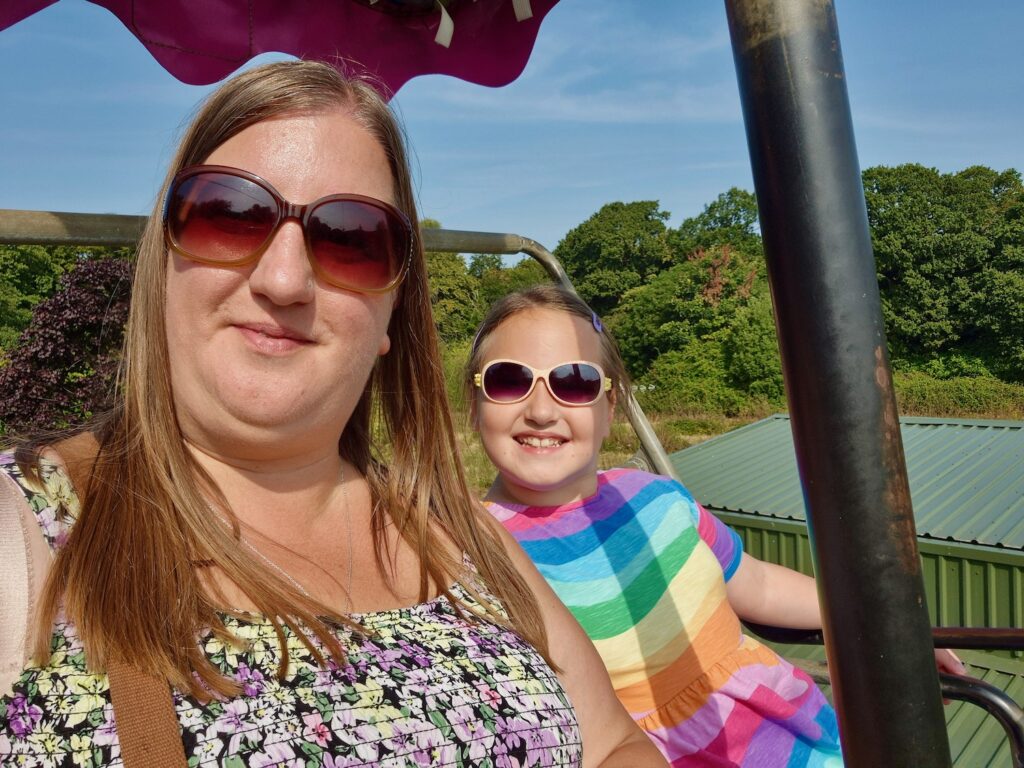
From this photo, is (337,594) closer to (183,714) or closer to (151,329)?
(183,714)

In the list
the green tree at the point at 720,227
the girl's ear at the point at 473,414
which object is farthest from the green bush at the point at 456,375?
the green tree at the point at 720,227

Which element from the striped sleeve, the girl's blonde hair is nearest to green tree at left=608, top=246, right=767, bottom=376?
the girl's blonde hair

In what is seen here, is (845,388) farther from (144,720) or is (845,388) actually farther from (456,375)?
(456,375)

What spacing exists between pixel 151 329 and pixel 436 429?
0.52m

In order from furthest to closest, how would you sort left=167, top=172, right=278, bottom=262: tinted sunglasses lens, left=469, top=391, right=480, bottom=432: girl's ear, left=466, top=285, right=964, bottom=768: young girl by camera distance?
left=469, top=391, right=480, bottom=432: girl's ear
left=466, top=285, right=964, bottom=768: young girl
left=167, top=172, right=278, bottom=262: tinted sunglasses lens

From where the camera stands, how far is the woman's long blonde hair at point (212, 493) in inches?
35.4

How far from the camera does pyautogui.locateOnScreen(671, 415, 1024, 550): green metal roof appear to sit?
6.09 meters

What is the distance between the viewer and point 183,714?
860mm

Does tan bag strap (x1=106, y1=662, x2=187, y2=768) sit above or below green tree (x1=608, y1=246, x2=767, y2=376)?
below

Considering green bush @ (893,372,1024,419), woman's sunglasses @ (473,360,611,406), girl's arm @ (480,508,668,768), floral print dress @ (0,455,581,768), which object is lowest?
green bush @ (893,372,1024,419)

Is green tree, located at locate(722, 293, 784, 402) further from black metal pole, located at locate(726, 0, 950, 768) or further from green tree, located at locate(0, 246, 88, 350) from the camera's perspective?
black metal pole, located at locate(726, 0, 950, 768)

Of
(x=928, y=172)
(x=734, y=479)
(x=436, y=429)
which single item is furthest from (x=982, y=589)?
(x=928, y=172)

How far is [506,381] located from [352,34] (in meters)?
0.93

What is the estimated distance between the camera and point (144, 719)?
82 centimetres
